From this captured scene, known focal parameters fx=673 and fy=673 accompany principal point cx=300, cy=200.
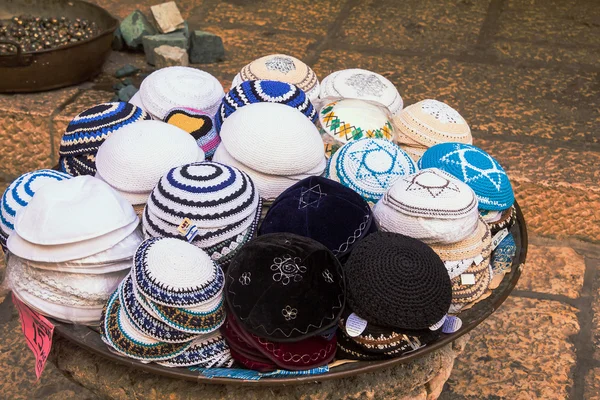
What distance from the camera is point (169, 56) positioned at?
252 cm

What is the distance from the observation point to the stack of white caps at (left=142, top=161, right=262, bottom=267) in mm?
971

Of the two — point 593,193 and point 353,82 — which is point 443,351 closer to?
point 353,82

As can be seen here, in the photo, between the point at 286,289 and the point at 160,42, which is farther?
the point at 160,42

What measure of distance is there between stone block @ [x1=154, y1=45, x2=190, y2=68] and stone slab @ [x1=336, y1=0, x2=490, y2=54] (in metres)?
0.71

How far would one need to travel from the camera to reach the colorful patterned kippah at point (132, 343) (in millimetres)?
892

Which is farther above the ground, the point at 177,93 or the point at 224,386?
the point at 177,93

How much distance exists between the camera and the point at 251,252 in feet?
2.98

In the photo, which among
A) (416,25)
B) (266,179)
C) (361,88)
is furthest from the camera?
(416,25)

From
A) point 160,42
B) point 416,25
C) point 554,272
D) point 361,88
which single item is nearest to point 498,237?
point 361,88

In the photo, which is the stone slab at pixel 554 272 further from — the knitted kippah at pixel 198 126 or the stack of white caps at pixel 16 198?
the stack of white caps at pixel 16 198

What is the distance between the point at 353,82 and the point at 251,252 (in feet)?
2.09

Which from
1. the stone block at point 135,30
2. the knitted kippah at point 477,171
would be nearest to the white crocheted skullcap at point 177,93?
the knitted kippah at point 477,171

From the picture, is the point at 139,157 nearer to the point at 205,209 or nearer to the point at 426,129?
the point at 205,209

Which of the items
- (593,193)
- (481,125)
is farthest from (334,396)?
(481,125)
